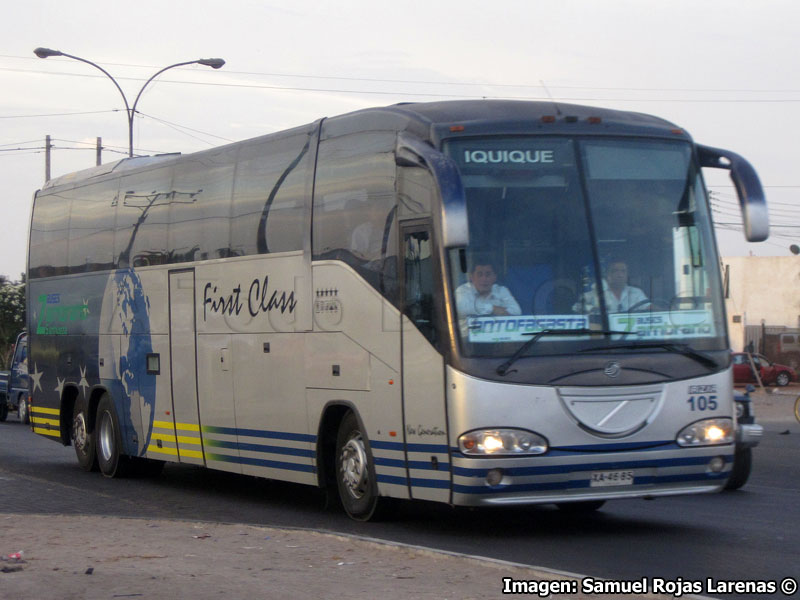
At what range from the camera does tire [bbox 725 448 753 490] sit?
13.6m

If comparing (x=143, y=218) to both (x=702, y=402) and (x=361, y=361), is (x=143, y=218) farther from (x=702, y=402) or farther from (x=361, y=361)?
(x=702, y=402)

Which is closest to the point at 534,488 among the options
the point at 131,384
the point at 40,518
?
the point at 40,518

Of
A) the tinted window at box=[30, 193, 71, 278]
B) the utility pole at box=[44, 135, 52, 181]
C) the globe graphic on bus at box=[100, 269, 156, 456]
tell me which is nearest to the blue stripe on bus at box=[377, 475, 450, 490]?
the globe graphic on bus at box=[100, 269, 156, 456]

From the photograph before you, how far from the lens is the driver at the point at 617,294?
9602mm

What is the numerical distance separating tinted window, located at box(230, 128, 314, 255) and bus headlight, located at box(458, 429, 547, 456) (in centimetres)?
338

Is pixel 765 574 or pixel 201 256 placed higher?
pixel 201 256

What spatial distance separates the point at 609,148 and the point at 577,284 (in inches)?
50.7

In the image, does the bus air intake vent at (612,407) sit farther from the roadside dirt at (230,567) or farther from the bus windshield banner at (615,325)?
the roadside dirt at (230,567)

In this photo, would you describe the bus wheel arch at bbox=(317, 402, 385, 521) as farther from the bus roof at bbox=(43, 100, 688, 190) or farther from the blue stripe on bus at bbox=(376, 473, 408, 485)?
the bus roof at bbox=(43, 100, 688, 190)

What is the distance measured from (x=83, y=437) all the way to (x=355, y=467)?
7.53 meters

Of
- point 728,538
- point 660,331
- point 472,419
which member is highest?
point 660,331

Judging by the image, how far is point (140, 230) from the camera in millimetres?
15602

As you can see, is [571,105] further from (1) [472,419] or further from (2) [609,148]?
(1) [472,419]

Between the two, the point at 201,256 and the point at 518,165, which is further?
the point at 201,256
